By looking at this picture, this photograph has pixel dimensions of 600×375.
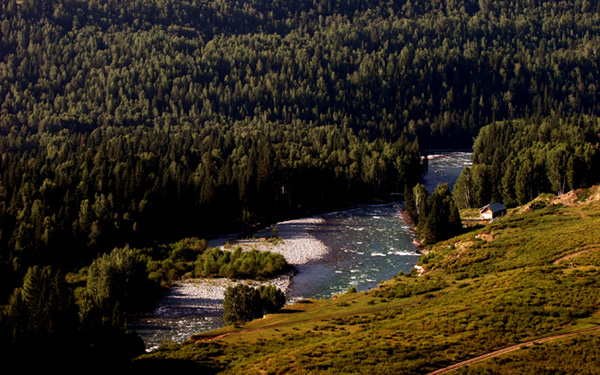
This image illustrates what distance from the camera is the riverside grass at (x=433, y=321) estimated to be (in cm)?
4222

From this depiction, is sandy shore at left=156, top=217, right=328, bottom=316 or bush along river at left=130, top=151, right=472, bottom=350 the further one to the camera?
sandy shore at left=156, top=217, right=328, bottom=316

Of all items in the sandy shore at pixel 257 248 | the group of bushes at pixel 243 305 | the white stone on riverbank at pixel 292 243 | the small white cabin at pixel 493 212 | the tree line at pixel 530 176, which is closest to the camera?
the group of bushes at pixel 243 305

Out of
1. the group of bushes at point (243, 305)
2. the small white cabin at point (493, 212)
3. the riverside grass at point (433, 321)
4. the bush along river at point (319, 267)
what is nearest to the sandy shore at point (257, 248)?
the bush along river at point (319, 267)

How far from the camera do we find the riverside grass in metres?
42.2

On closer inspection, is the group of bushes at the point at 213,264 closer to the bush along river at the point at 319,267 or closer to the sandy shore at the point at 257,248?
the sandy shore at the point at 257,248

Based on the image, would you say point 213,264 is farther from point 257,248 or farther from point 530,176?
point 530,176

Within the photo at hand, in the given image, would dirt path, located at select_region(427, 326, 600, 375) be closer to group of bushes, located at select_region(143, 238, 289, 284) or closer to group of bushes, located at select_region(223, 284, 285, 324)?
group of bushes, located at select_region(223, 284, 285, 324)

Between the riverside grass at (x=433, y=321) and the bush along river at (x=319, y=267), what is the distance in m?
9.10

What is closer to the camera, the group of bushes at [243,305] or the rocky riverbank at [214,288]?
the group of bushes at [243,305]

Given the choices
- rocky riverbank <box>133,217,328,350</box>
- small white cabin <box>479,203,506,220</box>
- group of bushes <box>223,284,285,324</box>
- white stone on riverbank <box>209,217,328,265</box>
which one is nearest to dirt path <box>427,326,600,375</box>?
group of bushes <box>223,284,285,324</box>

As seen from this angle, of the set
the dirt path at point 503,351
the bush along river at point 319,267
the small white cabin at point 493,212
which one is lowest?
the bush along river at point 319,267

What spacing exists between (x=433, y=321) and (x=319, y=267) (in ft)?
150

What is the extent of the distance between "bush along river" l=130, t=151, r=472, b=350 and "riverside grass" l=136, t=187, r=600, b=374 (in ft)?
29.8

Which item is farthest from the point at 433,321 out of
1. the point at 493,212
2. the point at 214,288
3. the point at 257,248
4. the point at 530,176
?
A: the point at 530,176
